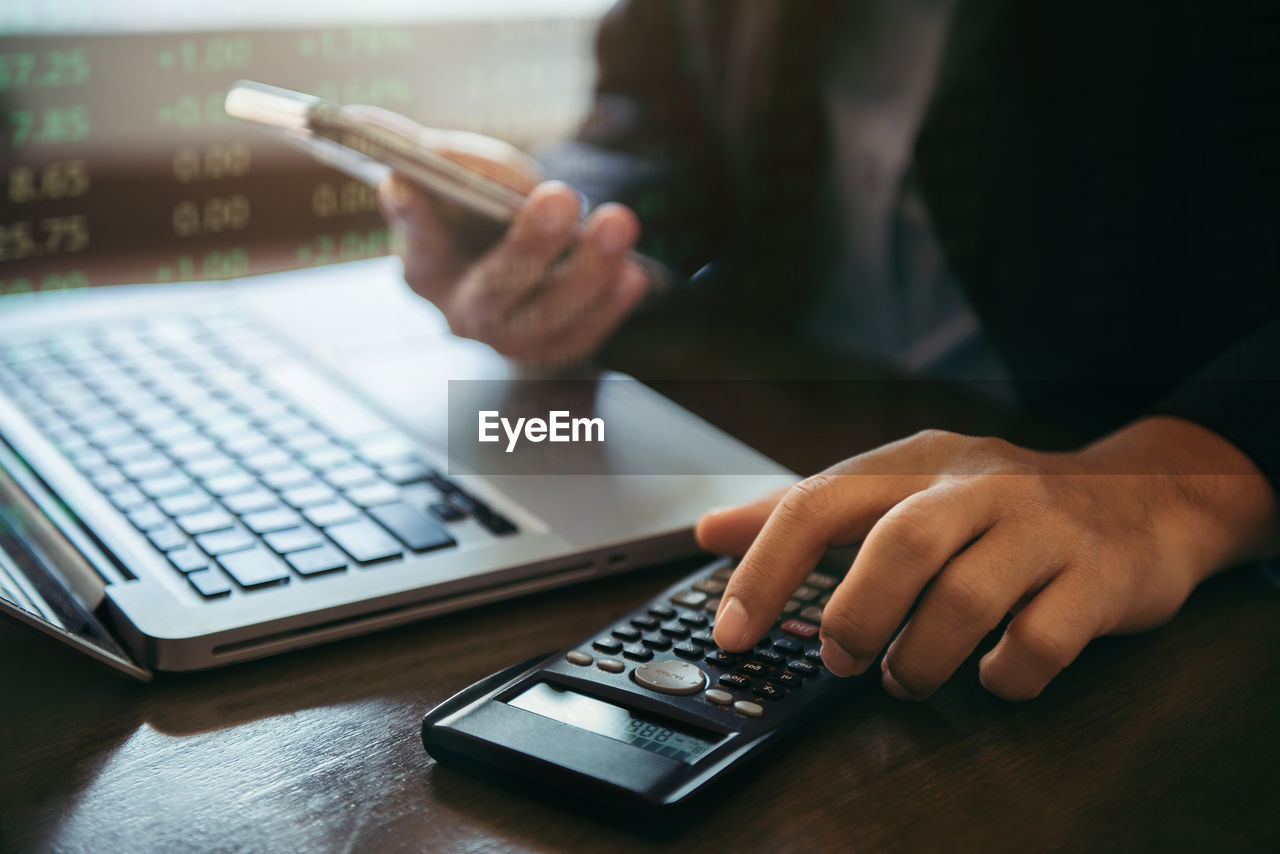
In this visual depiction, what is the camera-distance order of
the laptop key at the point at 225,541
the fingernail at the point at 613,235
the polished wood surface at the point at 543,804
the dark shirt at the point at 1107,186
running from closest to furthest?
the polished wood surface at the point at 543,804 < the laptop key at the point at 225,541 < the dark shirt at the point at 1107,186 < the fingernail at the point at 613,235

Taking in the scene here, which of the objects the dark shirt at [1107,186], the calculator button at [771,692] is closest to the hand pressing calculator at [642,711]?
the calculator button at [771,692]

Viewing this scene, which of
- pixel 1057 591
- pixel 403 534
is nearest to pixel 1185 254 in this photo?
pixel 1057 591

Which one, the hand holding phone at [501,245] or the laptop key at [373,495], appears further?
the hand holding phone at [501,245]

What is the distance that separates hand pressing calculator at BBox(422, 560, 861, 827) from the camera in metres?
0.25

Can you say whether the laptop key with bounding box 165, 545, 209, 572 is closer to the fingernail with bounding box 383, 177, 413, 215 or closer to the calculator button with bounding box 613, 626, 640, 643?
the calculator button with bounding box 613, 626, 640, 643

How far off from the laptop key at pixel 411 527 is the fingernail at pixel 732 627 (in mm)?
111

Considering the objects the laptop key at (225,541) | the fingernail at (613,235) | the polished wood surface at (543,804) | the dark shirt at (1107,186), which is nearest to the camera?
the polished wood surface at (543,804)

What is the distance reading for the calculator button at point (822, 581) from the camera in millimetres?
356

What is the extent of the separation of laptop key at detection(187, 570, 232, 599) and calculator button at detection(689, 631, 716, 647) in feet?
Result: 0.50

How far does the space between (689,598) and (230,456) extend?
224mm

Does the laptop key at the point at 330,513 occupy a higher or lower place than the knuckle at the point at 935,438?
lower

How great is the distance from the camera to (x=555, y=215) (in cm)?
57

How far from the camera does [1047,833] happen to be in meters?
0.25

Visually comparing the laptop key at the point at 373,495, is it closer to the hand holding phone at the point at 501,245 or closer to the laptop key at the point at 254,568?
the laptop key at the point at 254,568
